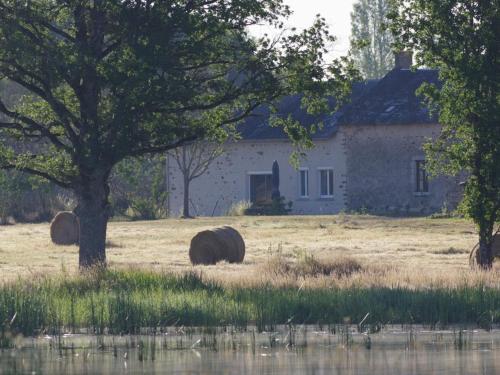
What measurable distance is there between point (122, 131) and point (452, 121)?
21.5ft

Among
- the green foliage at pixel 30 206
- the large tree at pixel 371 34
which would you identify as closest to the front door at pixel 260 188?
the green foliage at pixel 30 206

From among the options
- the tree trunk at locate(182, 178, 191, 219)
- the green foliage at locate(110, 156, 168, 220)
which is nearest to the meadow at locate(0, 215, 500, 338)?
the tree trunk at locate(182, 178, 191, 219)

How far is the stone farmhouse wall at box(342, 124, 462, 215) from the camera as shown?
5484 cm

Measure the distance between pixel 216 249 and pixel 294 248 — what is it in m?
4.39

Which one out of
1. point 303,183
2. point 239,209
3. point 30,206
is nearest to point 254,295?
point 239,209

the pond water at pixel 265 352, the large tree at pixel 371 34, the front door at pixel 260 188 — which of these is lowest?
the pond water at pixel 265 352

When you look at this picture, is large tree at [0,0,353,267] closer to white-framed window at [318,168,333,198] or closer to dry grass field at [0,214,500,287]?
dry grass field at [0,214,500,287]

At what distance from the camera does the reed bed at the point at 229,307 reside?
19297 mm

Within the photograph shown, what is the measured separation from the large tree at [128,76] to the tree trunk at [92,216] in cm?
2

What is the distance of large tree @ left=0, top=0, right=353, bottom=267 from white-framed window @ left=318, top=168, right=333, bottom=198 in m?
28.6

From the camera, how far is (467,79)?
26.3 meters

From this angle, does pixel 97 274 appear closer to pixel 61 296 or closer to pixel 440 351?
pixel 61 296

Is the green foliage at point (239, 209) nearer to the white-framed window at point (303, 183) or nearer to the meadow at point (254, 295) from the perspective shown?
the white-framed window at point (303, 183)

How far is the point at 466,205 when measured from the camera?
27.9 metres
